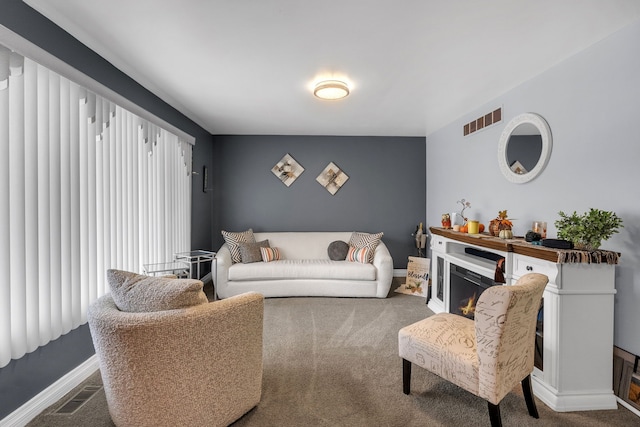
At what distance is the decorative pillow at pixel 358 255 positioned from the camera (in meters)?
4.26

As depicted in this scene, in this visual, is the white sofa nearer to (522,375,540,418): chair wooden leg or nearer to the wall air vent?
the wall air vent

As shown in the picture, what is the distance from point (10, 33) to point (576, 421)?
3887 millimetres

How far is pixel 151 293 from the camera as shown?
149cm

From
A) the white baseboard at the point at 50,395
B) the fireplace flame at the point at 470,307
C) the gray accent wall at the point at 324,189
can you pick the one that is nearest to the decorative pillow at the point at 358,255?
the gray accent wall at the point at 324,189

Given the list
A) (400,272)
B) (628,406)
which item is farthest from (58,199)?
(400,272)

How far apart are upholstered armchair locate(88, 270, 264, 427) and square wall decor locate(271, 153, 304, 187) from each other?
3609 mm

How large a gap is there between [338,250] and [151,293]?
3277 mm

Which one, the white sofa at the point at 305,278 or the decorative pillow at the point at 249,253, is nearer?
the white sofa at the point at 305,278

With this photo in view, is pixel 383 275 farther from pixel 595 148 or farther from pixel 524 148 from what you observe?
pixel 595 148

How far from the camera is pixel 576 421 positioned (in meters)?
1.76

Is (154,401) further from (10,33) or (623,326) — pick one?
(623,326)

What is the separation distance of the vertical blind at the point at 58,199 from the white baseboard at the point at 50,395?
0.32 m

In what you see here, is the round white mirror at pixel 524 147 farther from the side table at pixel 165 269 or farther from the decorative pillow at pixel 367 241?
the side table at pixel 165 269

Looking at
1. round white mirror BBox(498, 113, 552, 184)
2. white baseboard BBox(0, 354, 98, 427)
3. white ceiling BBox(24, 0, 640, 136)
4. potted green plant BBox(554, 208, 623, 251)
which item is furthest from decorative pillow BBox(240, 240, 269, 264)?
potted green plant BBox(554, 208, 623, 251)
